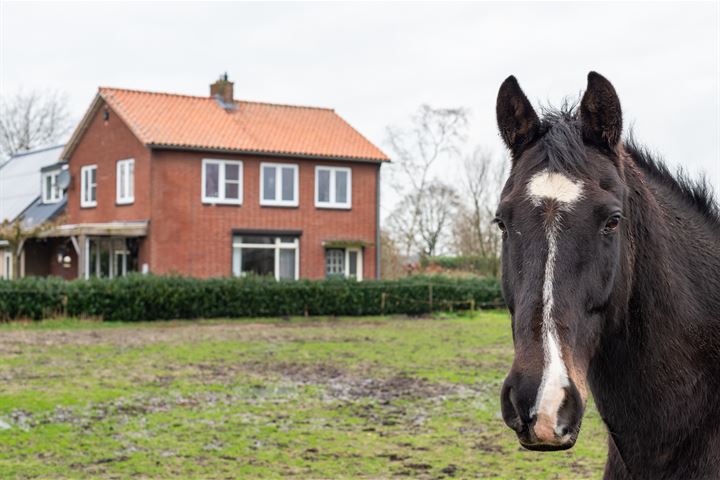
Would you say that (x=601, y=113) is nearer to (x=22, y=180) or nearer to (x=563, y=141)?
(x=563, y=141)

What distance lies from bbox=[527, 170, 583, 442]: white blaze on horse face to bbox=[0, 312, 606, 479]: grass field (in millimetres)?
4751

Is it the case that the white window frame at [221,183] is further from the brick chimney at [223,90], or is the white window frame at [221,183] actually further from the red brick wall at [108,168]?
the brick chimney at [223,90]

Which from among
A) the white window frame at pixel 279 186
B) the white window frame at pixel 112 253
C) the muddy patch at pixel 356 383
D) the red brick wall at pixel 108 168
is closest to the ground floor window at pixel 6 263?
the red brick wall at pixel 108 168

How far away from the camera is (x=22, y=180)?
44438 mm

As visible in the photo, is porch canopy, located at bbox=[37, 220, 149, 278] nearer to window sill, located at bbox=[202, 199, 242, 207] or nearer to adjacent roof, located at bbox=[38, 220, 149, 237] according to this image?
adjacent roof, located at bbox=[38, 220, 149, 237]

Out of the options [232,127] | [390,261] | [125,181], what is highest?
[232,127]

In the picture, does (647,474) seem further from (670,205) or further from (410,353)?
(410,353)

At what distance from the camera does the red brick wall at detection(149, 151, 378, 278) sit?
102 ft

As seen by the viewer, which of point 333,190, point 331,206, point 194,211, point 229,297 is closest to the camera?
point 229,297

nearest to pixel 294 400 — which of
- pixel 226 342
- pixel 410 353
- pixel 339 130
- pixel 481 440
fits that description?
pixel 481 440

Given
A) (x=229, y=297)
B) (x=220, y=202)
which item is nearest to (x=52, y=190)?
(x=220, y=202)

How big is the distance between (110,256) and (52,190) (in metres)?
8.39

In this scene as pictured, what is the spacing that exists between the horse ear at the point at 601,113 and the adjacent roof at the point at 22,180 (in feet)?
134

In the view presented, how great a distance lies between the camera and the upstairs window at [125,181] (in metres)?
32.5
